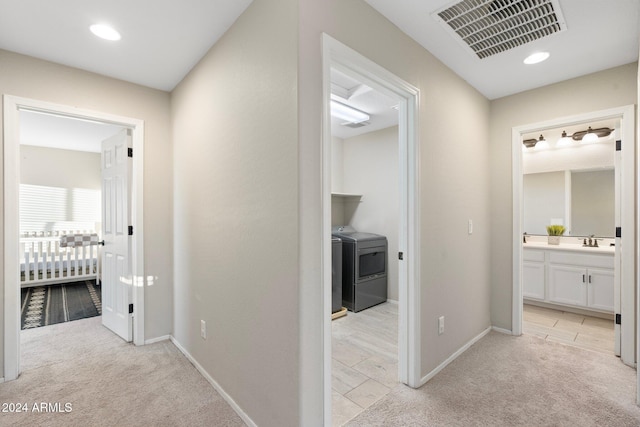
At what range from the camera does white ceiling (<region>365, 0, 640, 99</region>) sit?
177 cm

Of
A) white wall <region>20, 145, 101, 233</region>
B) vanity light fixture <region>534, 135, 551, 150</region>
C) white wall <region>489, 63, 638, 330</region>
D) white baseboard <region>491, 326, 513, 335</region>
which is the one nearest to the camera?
white wall <region>489, 63, 638, 330</region>

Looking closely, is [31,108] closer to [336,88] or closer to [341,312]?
[336,88]

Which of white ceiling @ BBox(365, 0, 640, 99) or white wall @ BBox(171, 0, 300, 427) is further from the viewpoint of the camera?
white ceiling @ BBox(365, 0, 640, 99)

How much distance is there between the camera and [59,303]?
4.14 meters

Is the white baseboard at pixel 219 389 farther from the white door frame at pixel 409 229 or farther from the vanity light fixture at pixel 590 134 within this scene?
the vanity light fixture at pixel 590 134

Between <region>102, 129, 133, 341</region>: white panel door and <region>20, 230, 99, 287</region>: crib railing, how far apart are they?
273 centimetres

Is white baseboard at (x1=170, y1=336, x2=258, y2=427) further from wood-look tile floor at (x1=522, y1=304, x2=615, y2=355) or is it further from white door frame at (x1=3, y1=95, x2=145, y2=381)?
wood-look tile floor at (x1=522, y1=304, x2=615, y2=355)

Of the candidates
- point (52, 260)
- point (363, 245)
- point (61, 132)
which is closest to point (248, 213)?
point (363, 245)

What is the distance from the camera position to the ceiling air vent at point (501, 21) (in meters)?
1.75

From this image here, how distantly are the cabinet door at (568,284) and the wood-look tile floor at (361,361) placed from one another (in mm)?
1989

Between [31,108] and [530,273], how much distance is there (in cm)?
543

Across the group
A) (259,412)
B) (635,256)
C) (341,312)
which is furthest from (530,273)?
(259,412)

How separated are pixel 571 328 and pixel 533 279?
764 mm

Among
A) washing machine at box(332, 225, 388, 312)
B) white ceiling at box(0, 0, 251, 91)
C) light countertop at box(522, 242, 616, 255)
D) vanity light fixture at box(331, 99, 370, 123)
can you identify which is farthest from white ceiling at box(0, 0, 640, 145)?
washing machine at box(332, 225, 388, 312)
